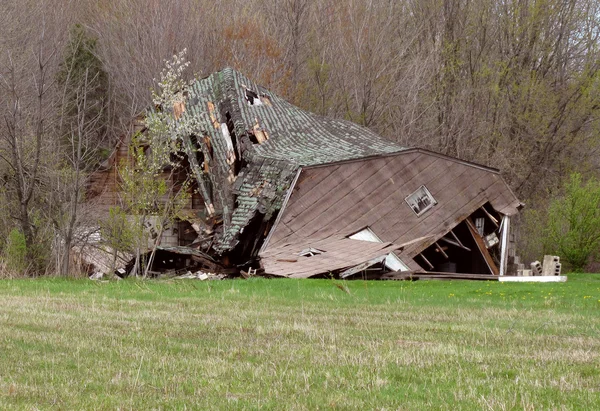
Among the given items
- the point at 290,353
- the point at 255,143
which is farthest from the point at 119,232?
the point at 290,353

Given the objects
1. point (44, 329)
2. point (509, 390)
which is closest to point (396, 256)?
point (44, 329)

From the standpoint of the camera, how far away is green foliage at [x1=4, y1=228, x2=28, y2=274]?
24552 millimetres

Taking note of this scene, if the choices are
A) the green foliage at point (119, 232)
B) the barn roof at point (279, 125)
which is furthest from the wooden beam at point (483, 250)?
the green foliage at point (119, 232)

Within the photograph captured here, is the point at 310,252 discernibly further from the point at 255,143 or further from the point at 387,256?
the point at 255,143

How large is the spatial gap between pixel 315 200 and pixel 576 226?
46.6ft

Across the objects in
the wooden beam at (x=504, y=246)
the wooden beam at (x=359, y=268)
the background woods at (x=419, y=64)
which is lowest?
the wooden beam at (x=359, y=268)

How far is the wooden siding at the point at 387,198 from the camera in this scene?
1196 inches

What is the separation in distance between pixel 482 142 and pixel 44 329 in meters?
41.0

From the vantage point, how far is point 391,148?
34.1 m

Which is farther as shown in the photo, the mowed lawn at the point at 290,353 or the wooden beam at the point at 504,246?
the wooden beam at the point at 504,246

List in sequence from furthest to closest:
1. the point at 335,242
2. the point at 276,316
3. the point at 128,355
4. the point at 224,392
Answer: the point at 335,242, the point at 276,316, the point at 128,355, the point at 224,392

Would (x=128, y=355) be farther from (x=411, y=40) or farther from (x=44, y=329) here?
(x=411, y=40)

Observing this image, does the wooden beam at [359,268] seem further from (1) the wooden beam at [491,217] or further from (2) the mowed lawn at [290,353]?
(1) the wooden beam at [491,217]

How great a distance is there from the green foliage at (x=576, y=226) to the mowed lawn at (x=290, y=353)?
2159 cm
